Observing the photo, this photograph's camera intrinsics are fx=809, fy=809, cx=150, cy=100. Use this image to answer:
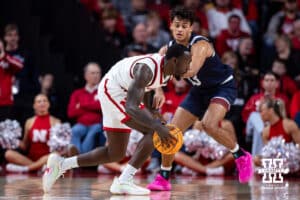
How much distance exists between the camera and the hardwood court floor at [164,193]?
304 inches

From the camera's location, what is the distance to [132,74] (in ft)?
25.3

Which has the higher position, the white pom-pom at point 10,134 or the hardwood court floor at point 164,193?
the white pom-pom at point 10,134

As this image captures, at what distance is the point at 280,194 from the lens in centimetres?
804

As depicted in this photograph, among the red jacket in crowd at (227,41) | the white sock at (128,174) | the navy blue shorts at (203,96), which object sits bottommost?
the white sock at (128,174)

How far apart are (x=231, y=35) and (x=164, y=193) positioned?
563cm

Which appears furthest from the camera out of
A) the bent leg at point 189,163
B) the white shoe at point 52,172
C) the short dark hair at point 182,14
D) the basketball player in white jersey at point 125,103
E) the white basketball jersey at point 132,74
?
the bent leg at point 189,163

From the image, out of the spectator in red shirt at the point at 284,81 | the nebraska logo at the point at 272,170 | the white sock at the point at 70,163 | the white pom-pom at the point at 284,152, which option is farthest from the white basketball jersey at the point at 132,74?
the spectator in red shirt at the point at 284,81

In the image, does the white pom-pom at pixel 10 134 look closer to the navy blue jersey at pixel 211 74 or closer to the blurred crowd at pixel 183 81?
the blurred crowd at pixel 183 81

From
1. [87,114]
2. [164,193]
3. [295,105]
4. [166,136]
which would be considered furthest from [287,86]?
[166,136]

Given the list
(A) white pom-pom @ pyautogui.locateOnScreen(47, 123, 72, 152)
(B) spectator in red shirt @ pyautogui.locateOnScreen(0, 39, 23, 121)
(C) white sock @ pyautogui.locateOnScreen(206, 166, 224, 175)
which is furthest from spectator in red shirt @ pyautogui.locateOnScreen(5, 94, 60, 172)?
(C) white sock @ pyautogui.locateOnScreen(206, 166, 224, 175)

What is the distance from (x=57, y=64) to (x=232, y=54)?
10.7 feet

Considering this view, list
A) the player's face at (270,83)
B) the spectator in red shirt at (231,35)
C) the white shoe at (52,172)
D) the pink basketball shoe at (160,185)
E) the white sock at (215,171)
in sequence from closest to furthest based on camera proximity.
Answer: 1. the white shoe at (52,172)
2. the pink basketball shoe at (160,185)
3. the white sock at (215,171)
4. the player's face at (270,83)
5. the spectator in red shirt at (231,35)

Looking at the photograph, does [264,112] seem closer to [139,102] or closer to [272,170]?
[272,170]

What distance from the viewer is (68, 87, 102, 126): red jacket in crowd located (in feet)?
39.6
